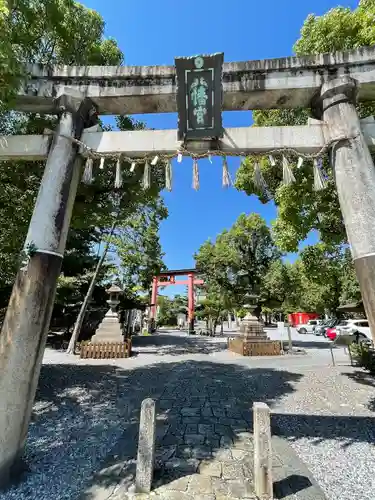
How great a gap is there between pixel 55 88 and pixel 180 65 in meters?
2.20

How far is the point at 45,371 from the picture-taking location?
31.0ft

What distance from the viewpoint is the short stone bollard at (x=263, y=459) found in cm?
313

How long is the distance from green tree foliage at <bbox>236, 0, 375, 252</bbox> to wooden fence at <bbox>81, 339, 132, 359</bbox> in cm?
888

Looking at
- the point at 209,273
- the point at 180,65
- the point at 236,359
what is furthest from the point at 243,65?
the point at 209,273

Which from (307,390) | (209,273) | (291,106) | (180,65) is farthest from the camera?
(209,273)

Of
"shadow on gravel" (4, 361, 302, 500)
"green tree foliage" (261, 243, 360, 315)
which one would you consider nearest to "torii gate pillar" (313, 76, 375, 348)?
"shadow on gravel" (4, 361, 302, 500)

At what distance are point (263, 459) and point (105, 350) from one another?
11177 mm

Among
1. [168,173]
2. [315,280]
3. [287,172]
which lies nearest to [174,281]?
[315,280]

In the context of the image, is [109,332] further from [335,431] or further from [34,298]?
[335,431]

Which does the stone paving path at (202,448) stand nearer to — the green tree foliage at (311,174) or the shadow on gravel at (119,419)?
the shadow on gravel at (119,419)

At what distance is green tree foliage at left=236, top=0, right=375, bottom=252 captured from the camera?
274 inches

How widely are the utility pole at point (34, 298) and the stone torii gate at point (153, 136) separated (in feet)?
0.05

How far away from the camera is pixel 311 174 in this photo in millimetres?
7375

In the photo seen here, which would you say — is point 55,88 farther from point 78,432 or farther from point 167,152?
point 78,432
